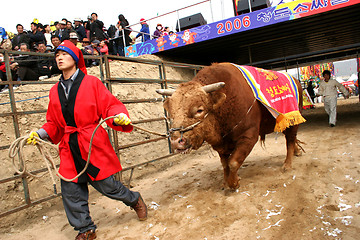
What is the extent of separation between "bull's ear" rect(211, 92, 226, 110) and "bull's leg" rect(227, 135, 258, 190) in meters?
0.66

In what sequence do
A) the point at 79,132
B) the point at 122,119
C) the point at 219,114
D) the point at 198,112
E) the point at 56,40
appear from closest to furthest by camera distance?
the point at 122,119 → the point at 79,132 → the point at 198,112 → the point at 219,114 → the point at 56,40

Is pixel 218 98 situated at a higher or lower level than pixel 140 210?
higher

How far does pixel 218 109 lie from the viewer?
3287 millimetres

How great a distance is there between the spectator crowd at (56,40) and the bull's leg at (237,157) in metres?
4.28

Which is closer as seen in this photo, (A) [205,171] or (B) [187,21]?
(A) [205,171]

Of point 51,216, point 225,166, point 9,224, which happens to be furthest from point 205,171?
point 9,224

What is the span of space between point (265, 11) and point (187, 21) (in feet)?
12.7

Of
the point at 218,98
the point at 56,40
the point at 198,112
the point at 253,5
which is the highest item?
the point at 253,5

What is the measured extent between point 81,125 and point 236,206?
204 cm

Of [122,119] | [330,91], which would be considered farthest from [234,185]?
[330,91]

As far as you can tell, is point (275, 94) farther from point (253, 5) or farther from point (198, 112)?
point (253, 5)

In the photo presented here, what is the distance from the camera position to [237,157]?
335cm

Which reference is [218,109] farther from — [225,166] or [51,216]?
[51,216]

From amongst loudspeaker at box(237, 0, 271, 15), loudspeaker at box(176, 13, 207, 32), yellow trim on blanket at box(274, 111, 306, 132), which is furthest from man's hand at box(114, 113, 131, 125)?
loudspeaker at box(176, 13, 207, 32)
